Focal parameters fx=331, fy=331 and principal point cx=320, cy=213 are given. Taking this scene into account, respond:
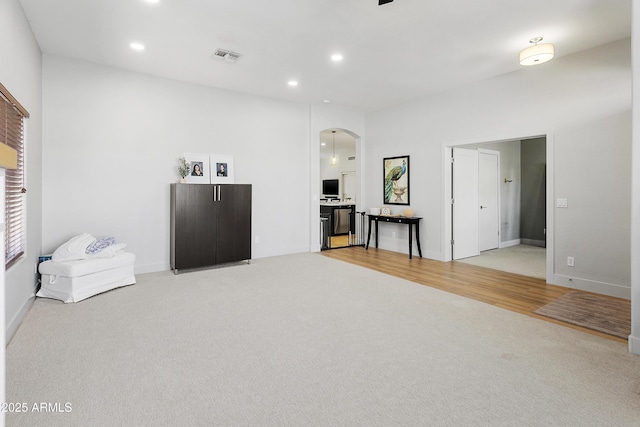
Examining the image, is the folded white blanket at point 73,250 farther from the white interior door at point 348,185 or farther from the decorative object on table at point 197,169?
the white interior door at point 348,185

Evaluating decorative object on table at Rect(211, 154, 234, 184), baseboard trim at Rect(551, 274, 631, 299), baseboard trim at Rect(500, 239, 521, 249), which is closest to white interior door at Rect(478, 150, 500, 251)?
baseboard trim at Rect(500, 239, 521, 249)

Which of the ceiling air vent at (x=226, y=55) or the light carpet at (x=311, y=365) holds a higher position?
the ceiling air vent at (x=226, y=55)

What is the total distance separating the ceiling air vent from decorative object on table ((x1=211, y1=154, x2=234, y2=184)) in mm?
1586

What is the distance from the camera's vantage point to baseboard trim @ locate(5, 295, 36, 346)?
2590mm

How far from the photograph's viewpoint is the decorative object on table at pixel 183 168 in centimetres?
486

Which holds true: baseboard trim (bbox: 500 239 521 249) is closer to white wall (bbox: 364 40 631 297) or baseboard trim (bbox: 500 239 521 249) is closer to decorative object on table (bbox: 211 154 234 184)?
white wall (bbox: 364 40 631 297)

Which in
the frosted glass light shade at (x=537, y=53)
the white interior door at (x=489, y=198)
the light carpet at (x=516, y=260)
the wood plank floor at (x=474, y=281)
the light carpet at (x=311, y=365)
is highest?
the frosted glass light shade at (x=537, y=53)

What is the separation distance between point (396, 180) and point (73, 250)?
5.12 metres

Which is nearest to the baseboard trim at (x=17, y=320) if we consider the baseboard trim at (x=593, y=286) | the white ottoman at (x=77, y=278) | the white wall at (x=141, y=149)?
the white ottoman at (x=77, y=278)

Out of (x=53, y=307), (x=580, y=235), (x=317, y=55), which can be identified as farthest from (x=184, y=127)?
(x=580, y=235)

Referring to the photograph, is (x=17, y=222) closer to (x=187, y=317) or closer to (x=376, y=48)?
(x=187, y=317)

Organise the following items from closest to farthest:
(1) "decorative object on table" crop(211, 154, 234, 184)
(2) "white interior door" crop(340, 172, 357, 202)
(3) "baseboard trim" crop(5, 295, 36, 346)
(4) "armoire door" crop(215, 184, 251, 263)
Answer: (3) "baseboard trim" crop(5, 295, 36, 346) → (4) "armoire door" crop(215, 184, 251, 263) → (1) "decorative object on table" crop(211, 154, 234, 184) → (2) "white interior door" crop(340, 172, 357, 202)

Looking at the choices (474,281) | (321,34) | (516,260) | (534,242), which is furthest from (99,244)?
(534,242)

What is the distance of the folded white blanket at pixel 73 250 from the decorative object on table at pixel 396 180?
4945mm
